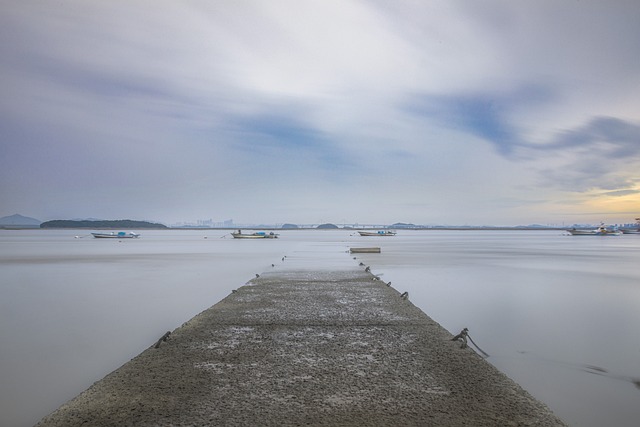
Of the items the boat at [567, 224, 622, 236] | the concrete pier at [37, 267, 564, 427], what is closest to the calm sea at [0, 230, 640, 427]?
the concrete pier at [37, 267, 564, 427]

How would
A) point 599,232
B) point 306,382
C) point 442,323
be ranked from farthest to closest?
point 599,232 < point 442,323 < point 306,382

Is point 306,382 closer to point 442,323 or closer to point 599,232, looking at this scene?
point 442,323

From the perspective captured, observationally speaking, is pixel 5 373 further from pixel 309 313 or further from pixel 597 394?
pixel 597 394

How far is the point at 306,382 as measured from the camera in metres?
4.14

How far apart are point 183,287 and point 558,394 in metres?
12.3

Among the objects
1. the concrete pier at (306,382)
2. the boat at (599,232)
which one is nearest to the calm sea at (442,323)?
the concrete pier at (306,382)

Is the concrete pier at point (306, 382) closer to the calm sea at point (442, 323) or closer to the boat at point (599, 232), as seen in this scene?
the calm sea at point (442, 323)

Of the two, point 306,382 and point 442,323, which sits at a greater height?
point 306,382

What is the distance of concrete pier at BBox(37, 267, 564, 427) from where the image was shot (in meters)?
3.42

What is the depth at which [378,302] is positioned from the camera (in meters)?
9.05

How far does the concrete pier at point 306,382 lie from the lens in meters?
3.42

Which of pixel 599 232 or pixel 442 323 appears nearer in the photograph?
pixel 442 323

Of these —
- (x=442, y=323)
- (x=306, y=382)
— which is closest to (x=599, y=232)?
(x=442, y=323)

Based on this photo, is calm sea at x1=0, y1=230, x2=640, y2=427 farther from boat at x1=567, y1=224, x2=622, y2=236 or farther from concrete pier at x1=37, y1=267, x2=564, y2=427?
boat at x1=567, y1=224, x2=622, y2=236
